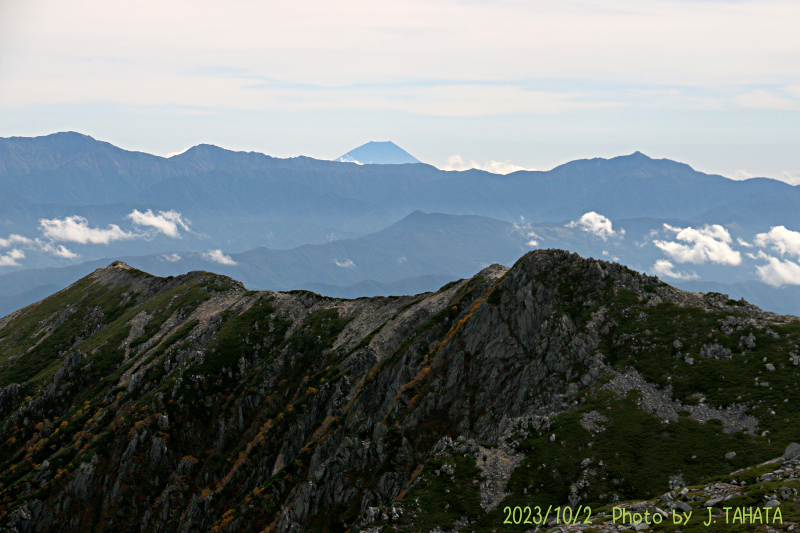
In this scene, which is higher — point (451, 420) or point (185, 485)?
point (451, 420)

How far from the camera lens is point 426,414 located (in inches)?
2628

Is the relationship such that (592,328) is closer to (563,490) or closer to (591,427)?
(591,427)

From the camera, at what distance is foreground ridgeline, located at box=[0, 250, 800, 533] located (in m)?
40.7

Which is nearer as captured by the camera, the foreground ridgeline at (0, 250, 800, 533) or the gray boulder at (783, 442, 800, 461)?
the gray boulder at (783, 442, 800, 461)

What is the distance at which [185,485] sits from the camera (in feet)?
294

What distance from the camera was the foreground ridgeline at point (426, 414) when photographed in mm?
40656

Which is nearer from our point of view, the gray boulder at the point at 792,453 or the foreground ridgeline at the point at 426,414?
the gray boulder at the point at 792,453

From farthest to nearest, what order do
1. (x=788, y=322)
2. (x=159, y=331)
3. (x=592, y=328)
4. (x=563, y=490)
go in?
1. (x=159, y=331)
2. (x=592, y=328)
3. (x=788, y=322)
4. (x=563, y=490)

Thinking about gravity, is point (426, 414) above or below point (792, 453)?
below

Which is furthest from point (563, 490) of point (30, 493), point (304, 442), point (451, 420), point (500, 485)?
point (30, 493)

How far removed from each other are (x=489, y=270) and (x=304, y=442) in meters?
49.0

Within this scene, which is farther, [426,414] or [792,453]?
[426,414]

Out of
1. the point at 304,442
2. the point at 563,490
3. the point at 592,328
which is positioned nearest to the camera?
the point at 563,490

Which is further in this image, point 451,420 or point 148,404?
point 148,404
